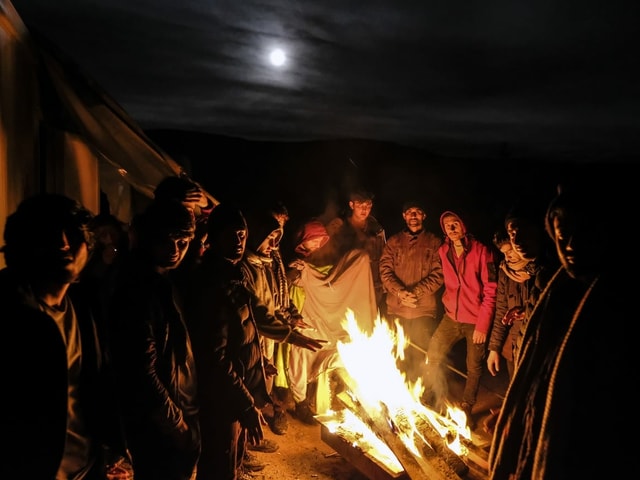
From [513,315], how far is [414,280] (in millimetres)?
1722

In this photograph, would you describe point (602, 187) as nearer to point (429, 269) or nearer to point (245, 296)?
point (245, 296)

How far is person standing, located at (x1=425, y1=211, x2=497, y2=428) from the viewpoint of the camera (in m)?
6.14

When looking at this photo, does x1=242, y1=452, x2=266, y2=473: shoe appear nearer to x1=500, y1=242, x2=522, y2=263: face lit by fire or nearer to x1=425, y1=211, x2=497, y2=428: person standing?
x1=425, y1=211, x2=497, y2=428: person standing

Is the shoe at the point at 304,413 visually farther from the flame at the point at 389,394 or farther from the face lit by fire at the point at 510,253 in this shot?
the face lit by fire at the point at 510,253

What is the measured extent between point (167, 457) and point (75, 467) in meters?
0.76

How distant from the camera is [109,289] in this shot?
4988mm

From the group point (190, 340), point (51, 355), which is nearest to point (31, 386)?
point (51, 355)

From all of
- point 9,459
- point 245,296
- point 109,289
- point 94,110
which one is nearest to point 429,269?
point 245,296

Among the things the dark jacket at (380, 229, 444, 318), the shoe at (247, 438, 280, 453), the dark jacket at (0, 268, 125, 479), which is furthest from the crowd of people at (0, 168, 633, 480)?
the dark jacket at (380, 229, 444, 318)

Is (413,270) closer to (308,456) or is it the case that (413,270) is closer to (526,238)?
(526,238)

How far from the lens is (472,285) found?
623 cm

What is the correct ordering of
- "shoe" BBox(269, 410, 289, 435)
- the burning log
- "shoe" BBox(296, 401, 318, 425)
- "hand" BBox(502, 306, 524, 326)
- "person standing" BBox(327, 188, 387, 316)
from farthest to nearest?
1. "person standing" BBox(327, 188, 387, 316)
2. "shoe" BBox(296, 401, 318, 425)
3. "shoe" BBox(269, 410, 289, 435)
4. "hand" BBox(502, 306, 524, 326)
5. the burning log

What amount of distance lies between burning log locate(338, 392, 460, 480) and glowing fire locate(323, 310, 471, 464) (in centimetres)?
3

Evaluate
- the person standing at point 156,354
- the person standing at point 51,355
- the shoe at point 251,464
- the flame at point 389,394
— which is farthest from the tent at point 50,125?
the shoe at point 251,464
